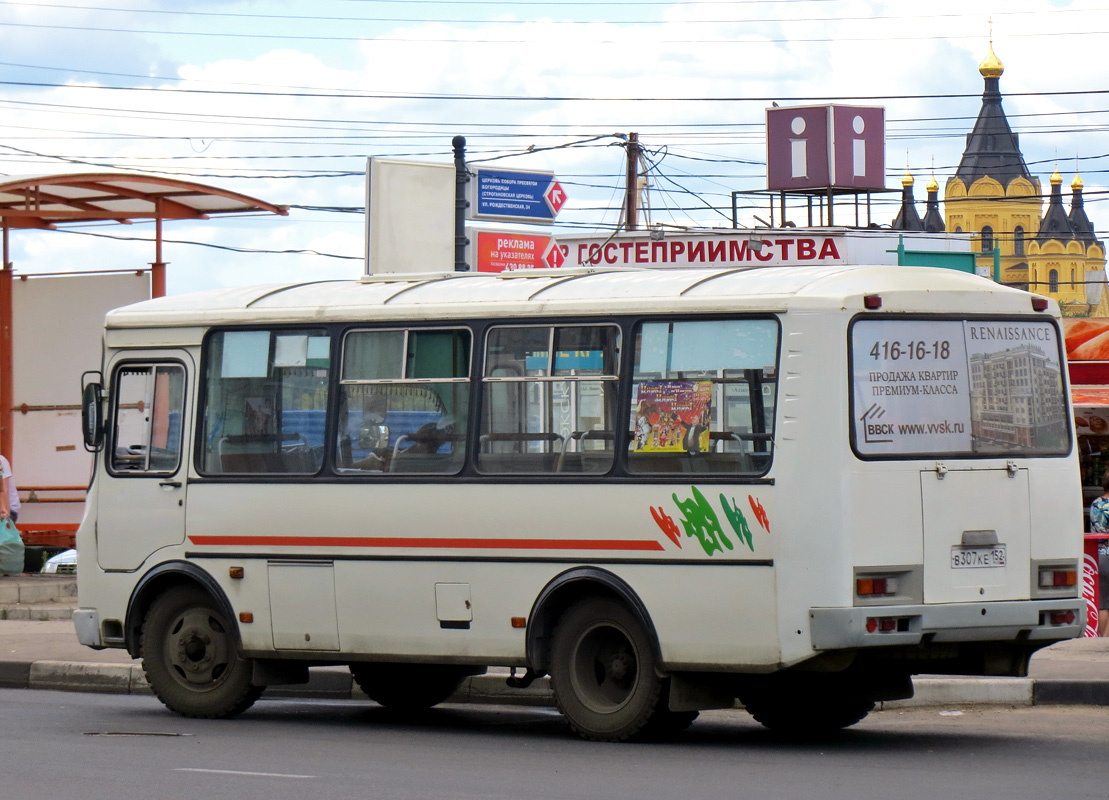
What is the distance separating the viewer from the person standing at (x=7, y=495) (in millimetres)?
20609

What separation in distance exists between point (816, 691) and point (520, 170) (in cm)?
1865

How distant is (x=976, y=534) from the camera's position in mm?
9797

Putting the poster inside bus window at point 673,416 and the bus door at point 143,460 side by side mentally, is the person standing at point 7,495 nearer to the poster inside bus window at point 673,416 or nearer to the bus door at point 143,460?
the bus door at point 143,460

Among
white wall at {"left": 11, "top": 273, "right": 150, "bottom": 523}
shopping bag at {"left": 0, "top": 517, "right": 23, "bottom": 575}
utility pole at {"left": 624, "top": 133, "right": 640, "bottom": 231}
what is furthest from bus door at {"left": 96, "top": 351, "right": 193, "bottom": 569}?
utility pole at {"left": 624, "top": 133, "right": 640, "bottom": 231}

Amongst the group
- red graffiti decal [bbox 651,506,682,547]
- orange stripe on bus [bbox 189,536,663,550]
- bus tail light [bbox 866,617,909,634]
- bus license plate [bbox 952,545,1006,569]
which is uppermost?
red graffiti decal [bbox 651,506,682,547]

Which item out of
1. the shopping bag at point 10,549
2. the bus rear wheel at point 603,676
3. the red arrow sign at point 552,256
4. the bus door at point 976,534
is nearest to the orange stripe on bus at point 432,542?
the bus rear wheel at point 603,676

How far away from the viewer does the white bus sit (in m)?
9.60

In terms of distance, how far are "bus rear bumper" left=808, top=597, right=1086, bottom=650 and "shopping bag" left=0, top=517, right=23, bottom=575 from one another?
1402cm

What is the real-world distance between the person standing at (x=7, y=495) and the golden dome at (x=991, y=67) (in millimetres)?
139113

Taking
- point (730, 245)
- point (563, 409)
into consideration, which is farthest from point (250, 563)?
point (730, 245)

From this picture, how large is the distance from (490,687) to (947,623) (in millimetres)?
4335

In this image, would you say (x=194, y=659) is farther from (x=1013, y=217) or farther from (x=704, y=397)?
(x=1013, y=217)

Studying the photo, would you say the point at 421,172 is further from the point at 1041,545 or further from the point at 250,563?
the point at 1041,545

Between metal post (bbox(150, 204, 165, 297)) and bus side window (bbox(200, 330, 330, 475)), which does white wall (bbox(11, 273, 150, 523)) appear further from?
bus side window (bbox(200, 330, 330, 475))
